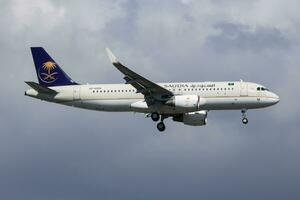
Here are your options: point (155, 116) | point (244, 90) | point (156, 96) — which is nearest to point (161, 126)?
point (155, 116)

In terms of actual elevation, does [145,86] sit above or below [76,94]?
above

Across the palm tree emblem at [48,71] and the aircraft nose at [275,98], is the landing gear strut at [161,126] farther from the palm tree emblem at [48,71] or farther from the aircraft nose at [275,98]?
the palm tree emblem at [48,71]

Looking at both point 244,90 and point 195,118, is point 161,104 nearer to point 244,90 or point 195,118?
point 195,118

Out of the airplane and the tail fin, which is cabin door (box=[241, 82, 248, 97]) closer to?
the airplane

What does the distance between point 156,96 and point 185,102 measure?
3290 mm

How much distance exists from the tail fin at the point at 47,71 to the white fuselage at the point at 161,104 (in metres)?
1.20

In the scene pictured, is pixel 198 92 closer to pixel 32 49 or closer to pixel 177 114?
pixel 177 114

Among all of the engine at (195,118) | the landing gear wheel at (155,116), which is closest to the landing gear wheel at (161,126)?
the landing gear wheel at (155,116)

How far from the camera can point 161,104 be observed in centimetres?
10281

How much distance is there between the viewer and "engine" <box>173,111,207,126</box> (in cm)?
10769

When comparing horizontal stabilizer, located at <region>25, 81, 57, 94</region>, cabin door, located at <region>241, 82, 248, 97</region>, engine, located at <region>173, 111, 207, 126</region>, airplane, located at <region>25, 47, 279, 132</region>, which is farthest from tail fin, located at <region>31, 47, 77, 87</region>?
cabin door, located at <region>241, 82, 248, 97</region>

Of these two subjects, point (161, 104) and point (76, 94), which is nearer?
point (161, 104)

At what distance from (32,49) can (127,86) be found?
12257mm

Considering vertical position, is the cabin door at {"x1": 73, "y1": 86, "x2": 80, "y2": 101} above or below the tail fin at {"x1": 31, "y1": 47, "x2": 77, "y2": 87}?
below
